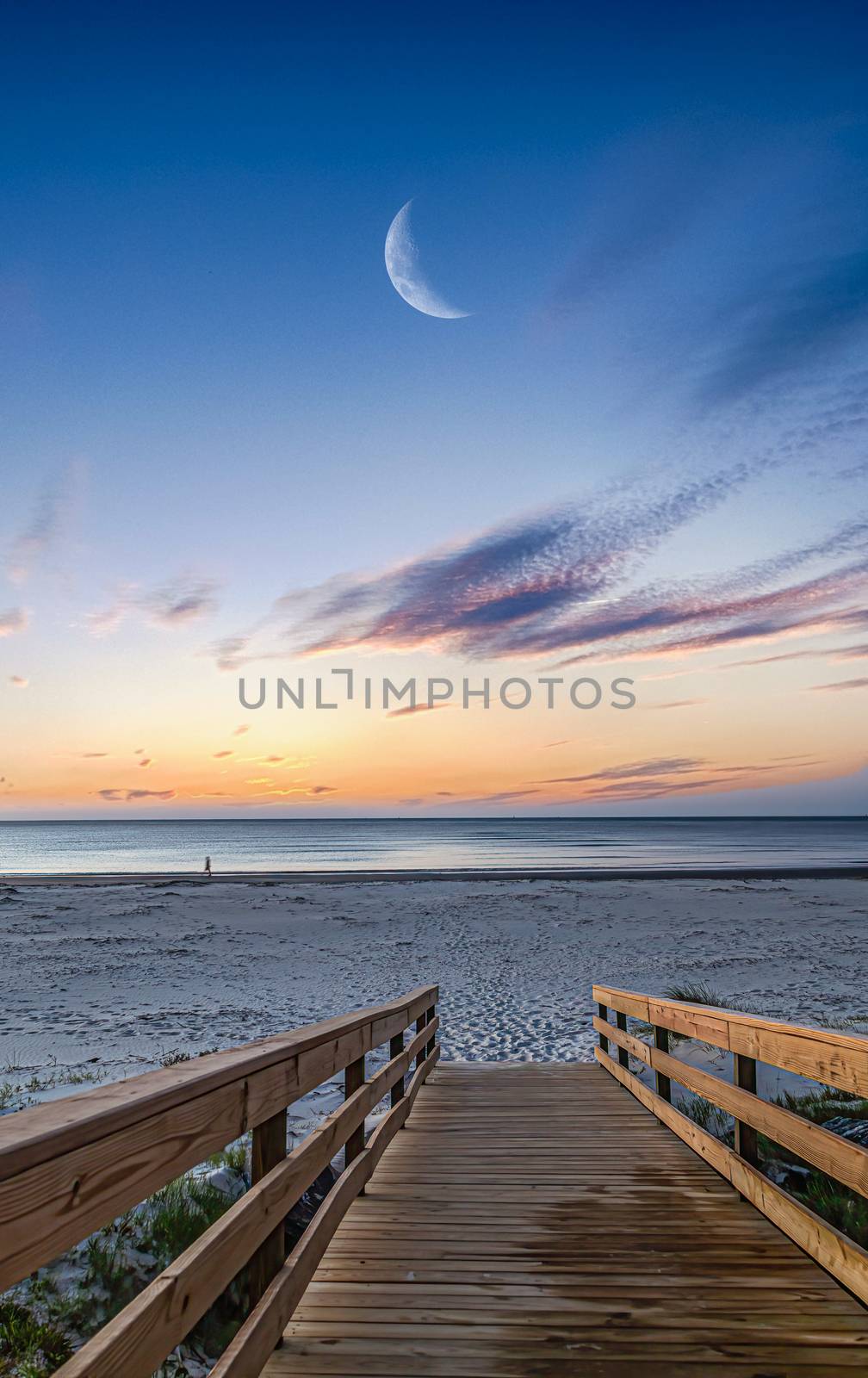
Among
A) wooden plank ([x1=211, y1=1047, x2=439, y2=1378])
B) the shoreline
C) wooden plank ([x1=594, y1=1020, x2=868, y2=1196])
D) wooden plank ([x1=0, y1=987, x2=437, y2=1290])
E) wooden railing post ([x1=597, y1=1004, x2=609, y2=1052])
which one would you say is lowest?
the shoreline

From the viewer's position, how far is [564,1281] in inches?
114

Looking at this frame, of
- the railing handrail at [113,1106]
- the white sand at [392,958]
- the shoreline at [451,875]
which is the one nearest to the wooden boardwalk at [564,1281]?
the railing handrail at [113,1106]

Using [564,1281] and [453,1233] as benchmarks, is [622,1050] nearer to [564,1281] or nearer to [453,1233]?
[453,1233]

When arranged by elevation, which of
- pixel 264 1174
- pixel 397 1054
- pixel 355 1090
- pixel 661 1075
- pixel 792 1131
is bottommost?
pixel 661 1075

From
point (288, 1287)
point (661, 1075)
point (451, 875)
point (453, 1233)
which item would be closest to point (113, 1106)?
point (288, 1287)

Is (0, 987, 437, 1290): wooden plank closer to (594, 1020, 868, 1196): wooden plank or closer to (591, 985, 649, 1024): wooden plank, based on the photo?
(594, 1020, 868, 1196): wooden plank

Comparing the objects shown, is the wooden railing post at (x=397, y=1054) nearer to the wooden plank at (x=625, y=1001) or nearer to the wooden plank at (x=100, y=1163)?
the wooden plank at (x=625, y=1001)

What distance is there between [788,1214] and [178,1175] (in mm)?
2913

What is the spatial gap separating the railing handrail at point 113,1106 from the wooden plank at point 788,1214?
83.5 inches

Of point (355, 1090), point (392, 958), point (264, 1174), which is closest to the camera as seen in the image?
point (264, 1174)

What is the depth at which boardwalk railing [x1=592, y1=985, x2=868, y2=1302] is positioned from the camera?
257 cm

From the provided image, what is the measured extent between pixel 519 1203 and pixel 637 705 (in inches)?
2419

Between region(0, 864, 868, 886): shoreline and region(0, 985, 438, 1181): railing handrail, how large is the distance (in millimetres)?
32167

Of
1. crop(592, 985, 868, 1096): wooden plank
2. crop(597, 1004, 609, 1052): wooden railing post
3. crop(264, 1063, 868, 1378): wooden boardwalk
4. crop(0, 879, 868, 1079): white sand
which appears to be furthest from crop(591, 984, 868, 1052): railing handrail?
crop(0, 879, 868, 1079): white sand
